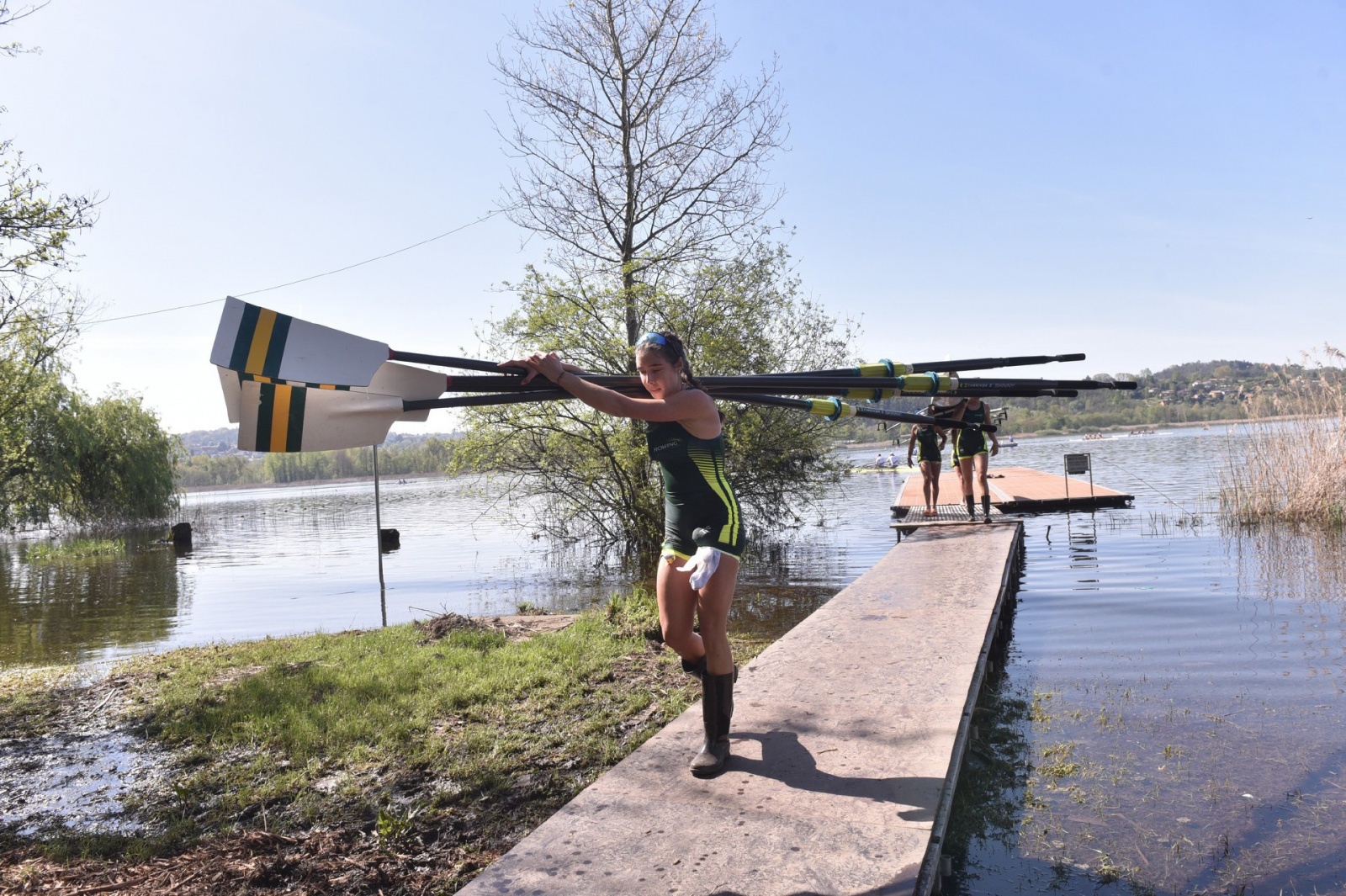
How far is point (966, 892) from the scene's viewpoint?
3.81 metres

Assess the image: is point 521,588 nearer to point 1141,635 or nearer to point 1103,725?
point 1141,635

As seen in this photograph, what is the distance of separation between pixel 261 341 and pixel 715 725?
9.15 ft

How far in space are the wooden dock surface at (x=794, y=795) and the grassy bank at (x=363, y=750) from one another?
1.60 ft

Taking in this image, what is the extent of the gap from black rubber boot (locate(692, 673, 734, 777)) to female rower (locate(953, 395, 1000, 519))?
7.94 meters

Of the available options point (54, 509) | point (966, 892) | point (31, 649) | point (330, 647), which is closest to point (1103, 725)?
point (966, 892)

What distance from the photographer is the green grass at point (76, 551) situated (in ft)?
82.2

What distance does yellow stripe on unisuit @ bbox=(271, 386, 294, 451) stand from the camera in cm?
422

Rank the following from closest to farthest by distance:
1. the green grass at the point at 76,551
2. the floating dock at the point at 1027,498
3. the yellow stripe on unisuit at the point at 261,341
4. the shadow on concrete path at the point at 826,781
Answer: the shadow on concrete path at the point at 826,781 → the yellow stripe on unisuit at the point at 261,341 → the floating dock at the point at 1027,498 → the green grass at the point at 76,551

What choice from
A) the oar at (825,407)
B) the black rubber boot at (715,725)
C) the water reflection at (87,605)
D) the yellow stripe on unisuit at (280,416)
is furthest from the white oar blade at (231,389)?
the water reflection at (87,605)

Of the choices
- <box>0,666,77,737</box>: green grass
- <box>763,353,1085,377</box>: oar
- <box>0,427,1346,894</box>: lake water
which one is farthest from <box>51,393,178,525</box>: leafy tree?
<box>763,353,1085,377</box>: oar

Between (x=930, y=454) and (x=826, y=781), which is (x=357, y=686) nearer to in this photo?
(x=826, y=781)

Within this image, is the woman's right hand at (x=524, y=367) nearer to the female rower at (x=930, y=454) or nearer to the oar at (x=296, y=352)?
the oar at (x=296, y=352)

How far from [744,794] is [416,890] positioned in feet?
4.75

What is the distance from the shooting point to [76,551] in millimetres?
26312
